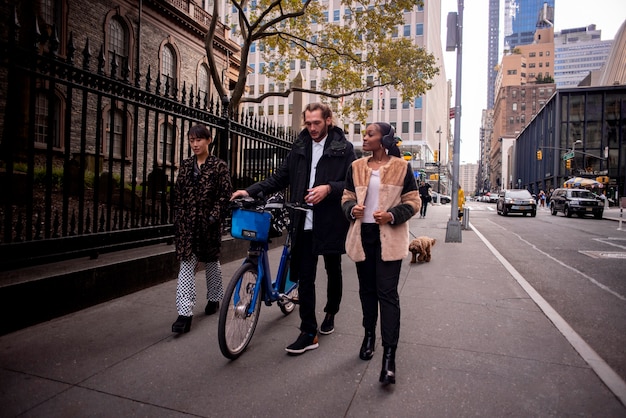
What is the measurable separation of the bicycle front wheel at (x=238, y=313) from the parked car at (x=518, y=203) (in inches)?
963

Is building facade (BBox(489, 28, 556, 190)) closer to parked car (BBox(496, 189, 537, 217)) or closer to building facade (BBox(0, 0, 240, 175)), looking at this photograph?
parked car (BBox(496, 189, 537, 217))

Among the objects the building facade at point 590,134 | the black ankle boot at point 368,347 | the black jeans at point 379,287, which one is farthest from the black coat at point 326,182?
the building facade at point 590,134

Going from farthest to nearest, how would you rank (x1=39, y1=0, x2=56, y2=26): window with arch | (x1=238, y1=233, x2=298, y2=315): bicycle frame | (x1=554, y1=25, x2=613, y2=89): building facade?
(x1=554, y1=25, x2=613, y2=89): building facade, (x1=39, y1=0, x2=56, y2=26): window with arch, (x1=238, y1=233, x2=298, y2=315): bicycle frame

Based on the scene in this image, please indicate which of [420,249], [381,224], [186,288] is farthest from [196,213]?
[420,249]

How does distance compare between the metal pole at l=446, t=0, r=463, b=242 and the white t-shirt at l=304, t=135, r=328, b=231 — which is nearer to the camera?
the white t-shirt at l=304, t=135, r=328, b=231

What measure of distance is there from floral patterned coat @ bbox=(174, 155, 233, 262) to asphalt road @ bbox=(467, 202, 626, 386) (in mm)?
3573

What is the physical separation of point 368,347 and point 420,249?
4.71 metres

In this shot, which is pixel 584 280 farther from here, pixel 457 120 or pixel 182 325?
pixel 457 120

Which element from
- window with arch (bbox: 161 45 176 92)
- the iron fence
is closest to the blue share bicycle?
the iron fence

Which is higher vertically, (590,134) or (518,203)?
(590,134)

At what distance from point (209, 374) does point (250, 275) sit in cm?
82

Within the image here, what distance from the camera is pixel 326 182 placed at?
3346 mm

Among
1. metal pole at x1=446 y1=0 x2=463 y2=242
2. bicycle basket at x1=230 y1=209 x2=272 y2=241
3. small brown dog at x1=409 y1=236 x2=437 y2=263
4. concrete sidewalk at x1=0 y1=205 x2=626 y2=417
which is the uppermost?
metal pole at x1=446 y1=0 x2=463 y2=242

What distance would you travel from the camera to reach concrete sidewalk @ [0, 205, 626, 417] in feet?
8.09
